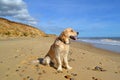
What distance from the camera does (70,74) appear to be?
6602 mm

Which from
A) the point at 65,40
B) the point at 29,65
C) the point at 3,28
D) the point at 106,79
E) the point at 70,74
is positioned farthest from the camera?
the point at 3,28

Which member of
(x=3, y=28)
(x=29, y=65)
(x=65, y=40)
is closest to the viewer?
(x=65, y=40)

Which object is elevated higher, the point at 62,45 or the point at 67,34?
the point at 67,34

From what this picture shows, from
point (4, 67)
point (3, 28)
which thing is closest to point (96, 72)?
point (4, 67)

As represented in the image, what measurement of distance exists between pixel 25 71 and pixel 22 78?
2.29ft

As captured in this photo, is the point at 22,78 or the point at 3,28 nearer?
the point at 22,78

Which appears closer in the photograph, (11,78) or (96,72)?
(11,78)

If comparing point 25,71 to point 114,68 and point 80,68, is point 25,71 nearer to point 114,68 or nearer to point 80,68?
point 80,68

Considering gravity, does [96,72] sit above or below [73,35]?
below

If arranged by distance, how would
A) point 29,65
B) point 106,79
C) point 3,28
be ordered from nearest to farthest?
point 106,79
point 29,65
point 3,28

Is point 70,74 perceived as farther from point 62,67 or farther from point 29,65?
point 29,65

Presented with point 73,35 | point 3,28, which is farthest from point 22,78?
point 3,28

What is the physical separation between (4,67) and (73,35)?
2627mm

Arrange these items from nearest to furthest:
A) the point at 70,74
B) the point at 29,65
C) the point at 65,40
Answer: the point at 70,74, the point at 65,40, the point at 29,65
